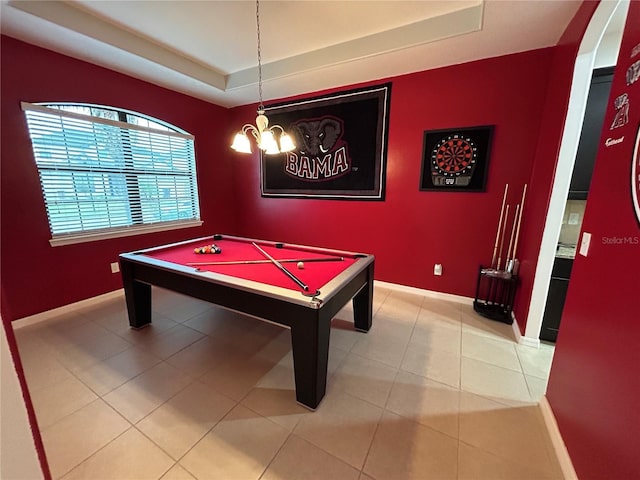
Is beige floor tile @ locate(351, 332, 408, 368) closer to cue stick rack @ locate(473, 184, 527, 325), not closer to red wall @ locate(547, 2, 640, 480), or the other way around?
red wall @ locate(547, 2, 640, 480)

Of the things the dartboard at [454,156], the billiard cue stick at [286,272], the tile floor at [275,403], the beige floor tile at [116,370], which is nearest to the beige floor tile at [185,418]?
the tile floor at [275,403]

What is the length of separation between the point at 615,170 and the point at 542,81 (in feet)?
6.03

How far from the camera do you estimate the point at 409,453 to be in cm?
139

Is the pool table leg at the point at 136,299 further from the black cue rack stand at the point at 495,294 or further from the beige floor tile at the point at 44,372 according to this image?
the black cue rack stand at the point at 495,294

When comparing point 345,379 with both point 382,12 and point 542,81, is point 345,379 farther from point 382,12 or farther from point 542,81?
point 542,81

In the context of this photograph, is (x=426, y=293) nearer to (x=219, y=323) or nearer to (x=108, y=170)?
(x=219, y=323)

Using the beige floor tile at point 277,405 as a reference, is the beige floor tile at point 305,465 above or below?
below

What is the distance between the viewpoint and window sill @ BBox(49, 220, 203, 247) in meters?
2.74

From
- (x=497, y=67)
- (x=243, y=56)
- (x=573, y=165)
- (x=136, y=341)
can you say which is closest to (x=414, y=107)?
(x=497, y=67)

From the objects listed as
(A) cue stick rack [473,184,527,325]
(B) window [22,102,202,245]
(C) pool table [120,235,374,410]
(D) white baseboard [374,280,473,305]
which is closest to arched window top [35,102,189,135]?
(B) window [22,102,202,245]

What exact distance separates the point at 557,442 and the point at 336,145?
3.33 meters

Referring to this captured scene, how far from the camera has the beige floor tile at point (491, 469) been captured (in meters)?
1.27

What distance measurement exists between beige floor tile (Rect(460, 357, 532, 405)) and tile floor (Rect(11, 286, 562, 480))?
0.01m

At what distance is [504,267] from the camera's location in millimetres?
2832
